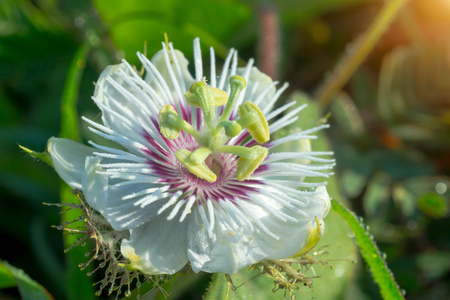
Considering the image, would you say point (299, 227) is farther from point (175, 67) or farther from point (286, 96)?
point (286, 96)

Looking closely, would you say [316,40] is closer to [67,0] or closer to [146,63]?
[67,0]

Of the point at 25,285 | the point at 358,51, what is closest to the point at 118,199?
the point at 25,285

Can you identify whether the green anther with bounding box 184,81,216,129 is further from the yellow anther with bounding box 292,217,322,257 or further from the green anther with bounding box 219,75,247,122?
the yellow anther with bounding box 292,217,322,257

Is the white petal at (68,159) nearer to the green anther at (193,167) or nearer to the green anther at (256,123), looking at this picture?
the green anther at (193,167)

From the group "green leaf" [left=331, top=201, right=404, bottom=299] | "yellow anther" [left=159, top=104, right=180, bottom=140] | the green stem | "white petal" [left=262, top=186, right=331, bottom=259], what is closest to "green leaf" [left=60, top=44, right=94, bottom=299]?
"yellow anther" [left=159, top=104, right=180, bottom=140]

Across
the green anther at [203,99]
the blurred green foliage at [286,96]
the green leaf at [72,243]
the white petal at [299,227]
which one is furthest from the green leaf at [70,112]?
the white petal at [299,227]
